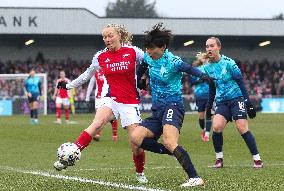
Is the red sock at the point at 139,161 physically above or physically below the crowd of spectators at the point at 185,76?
below

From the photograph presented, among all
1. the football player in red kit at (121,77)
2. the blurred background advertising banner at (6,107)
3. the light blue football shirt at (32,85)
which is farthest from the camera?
the blurred background advertising banner at (6,107)

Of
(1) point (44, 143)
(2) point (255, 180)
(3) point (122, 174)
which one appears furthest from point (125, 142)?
(2) point (255, 180)

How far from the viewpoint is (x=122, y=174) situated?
477 inches

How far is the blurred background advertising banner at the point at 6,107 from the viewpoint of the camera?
143 ft

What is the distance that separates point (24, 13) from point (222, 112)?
3748 centimetres

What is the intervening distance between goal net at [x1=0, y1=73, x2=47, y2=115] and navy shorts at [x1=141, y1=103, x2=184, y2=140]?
109 ft

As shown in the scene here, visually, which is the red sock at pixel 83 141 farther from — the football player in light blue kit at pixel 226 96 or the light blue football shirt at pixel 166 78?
the football player in light blue kit at pixel 226 96

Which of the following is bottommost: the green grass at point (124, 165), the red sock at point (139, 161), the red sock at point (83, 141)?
the green grass at point (124, 165)

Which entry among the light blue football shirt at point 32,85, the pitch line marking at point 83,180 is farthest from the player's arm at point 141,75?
the light blue football shirt at point 32,85

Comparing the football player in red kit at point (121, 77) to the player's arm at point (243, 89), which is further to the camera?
the player's arm at point (243, 89)

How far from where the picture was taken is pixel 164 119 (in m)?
10.6

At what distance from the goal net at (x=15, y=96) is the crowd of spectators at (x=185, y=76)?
10.2ft

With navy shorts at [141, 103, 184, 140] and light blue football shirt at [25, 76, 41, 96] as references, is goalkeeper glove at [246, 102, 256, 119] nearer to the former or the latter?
navy shorts at [141, 103, 184, 140]

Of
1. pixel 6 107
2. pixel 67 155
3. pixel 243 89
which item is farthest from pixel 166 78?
pixel 6 107
